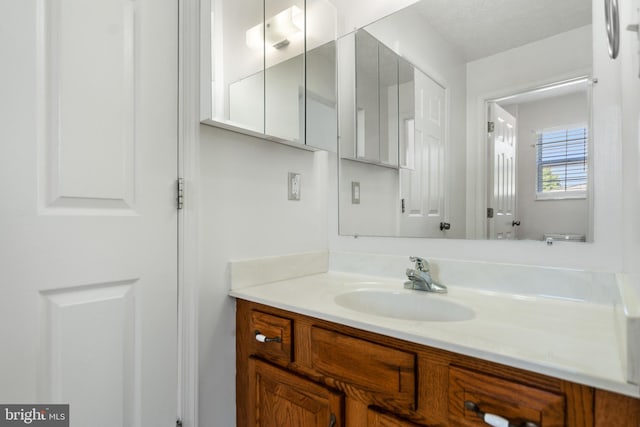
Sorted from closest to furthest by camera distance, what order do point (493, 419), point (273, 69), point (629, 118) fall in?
point (493, 419) → point (629, 118) → point (273, 69)

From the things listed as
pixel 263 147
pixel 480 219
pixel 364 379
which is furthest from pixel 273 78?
pixel 364 379

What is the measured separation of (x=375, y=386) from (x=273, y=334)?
1.16 ft

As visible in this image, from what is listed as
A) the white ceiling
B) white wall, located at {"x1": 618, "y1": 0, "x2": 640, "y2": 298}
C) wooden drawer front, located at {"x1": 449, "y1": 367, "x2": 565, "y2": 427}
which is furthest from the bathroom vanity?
the white ceiling

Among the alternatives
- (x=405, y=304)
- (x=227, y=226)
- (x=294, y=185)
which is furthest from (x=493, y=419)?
(x=294, y=185)

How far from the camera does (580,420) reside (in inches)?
21.5

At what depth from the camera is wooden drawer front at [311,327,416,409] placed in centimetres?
73

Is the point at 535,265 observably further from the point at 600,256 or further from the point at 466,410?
the point at 466,410

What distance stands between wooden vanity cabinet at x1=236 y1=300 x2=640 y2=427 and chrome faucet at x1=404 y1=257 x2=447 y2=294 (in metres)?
0.42

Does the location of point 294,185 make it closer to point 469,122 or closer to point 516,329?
point 469,122

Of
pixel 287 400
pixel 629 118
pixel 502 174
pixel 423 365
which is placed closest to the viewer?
pixel 423 365

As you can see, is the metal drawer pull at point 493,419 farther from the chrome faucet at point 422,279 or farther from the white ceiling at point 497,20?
the white ceiling at point 497,20

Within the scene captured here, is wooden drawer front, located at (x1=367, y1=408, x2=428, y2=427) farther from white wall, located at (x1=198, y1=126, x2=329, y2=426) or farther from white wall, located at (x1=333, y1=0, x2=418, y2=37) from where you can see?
white wall, located at (x1=333, y1=0, x2=418, y2=37)

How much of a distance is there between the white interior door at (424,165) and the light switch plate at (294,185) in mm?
440

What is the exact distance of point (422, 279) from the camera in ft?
3.75
